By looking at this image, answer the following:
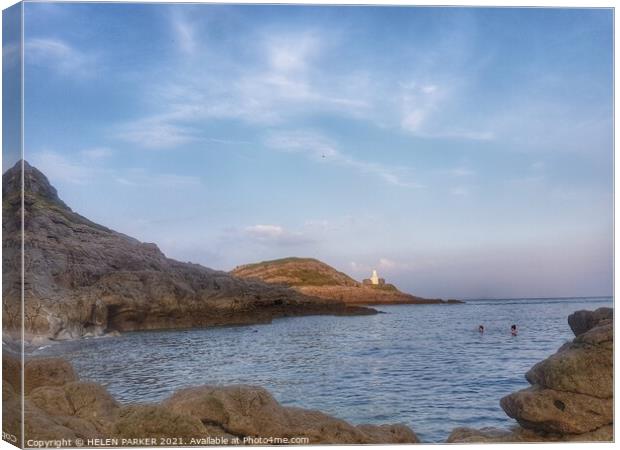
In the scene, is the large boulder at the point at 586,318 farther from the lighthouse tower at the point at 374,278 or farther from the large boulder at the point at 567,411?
the lighthouse tower at the point at 374,278

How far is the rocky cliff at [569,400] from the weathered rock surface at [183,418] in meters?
1.52

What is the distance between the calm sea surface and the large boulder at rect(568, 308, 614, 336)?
0.41 ft

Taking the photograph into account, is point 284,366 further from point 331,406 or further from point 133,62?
point 133,62

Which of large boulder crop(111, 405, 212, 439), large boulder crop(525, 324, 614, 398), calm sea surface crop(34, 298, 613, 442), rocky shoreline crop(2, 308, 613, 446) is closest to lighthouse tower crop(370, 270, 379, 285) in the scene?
calm sea surface crop(34, 298, 613, 442)

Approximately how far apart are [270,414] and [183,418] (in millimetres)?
1165

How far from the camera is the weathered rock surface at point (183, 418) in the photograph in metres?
8.84

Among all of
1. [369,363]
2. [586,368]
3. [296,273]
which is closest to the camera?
[586,368]

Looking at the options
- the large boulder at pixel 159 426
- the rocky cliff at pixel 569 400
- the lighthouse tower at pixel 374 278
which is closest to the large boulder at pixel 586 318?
the rocky cliff at pixel 569 400

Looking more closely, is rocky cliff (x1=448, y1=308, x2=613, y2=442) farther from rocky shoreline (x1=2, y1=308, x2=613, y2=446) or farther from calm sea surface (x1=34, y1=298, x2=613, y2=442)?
calm sea surface (x1=34, y1=298, x2=613, y2=442)

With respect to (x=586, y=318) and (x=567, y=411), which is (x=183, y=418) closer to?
(x=567, y=411)

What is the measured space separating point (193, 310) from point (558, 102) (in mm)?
7529

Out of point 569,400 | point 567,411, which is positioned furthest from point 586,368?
point 567,411

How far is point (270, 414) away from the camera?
9.02 metres

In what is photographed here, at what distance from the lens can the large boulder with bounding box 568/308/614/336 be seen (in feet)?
32.1
